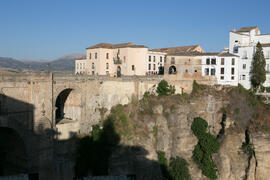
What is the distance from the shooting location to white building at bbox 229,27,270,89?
3754 centimetres

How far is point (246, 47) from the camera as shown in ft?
125

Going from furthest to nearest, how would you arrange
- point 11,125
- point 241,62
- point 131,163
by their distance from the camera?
point 241,62, point 131,163, point 11,125

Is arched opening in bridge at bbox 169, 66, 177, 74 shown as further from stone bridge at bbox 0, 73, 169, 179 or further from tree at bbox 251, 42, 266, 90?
stone bridge at bbox 0, 73, 169, 179

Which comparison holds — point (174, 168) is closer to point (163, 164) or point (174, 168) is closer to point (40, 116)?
point (163, 164)

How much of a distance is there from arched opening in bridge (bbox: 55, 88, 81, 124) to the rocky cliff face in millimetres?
4808

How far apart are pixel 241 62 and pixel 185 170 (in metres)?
17.3

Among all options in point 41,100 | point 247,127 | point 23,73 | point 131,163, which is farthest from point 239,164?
point 23,73

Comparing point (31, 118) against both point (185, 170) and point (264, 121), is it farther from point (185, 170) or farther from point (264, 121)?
point (264, 121)

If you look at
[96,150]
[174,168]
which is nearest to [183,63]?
[174,168]

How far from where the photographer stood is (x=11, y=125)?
872 inches

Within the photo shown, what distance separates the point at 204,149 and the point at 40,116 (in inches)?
723

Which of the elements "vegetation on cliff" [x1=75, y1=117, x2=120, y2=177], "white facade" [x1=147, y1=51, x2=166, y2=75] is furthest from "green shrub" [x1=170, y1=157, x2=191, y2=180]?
"white facade" [x1=147, y1=51, x2=166, y2=75]

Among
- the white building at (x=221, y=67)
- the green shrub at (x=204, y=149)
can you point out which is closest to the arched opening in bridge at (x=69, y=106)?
the green shrub at (x=204, y=149)

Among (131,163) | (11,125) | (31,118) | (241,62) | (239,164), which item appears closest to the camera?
(11,125)
